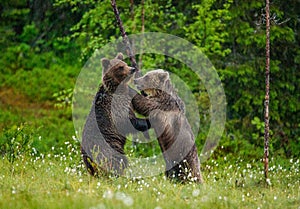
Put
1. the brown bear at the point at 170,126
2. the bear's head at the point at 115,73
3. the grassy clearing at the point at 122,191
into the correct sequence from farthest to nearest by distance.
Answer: the bear's head at the point at 115,73, the brown bear at the point at 170,126, the grassy clearing at the point at 122,191

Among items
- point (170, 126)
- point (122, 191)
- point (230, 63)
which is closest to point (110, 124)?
point (170, 126)

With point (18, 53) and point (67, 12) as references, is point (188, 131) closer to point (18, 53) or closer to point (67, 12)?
point (67, 12)

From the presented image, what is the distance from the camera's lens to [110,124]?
28.2 feet

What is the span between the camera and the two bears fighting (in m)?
8.35

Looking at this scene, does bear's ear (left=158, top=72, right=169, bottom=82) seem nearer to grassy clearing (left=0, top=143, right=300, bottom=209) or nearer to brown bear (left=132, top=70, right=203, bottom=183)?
brown bear (left=132, top=70, right=203, bottom=183)

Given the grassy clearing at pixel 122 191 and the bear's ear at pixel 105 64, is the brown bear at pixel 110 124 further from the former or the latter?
the grassy clearing at pixel 122 191

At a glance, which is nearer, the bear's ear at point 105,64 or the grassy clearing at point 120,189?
the grassy clearing at point 120,189

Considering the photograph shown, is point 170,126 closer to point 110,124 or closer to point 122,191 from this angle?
point 110,124

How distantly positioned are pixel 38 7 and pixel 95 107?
45.8 feet

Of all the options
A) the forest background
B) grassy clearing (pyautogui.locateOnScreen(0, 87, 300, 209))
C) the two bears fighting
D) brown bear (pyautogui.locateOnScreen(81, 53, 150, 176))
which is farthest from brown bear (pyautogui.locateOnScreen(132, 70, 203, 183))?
the forest background

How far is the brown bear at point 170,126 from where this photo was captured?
8750 mm

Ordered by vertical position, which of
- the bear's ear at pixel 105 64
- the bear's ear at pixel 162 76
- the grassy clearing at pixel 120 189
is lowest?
the grassy clearing at pixel 120 189

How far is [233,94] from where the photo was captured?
578 inches

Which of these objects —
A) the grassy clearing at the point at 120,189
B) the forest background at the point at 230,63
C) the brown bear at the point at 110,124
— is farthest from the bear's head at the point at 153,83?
the forest background at the point at 230,63
